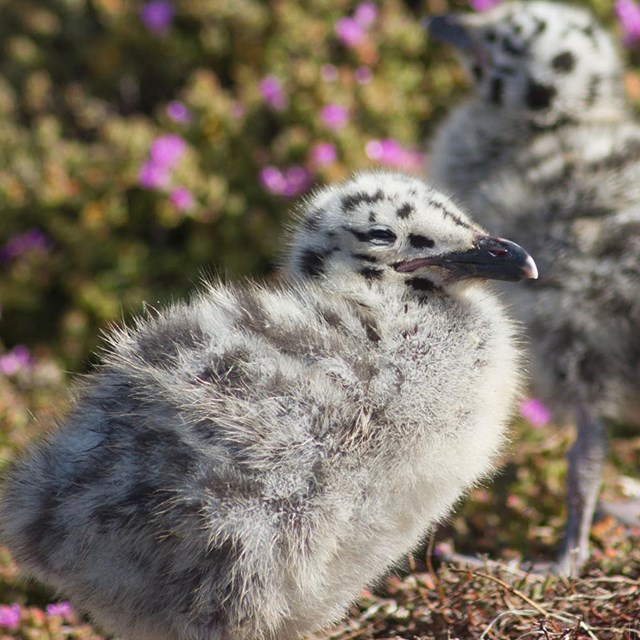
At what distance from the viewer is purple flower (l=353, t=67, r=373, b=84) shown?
5.20 m

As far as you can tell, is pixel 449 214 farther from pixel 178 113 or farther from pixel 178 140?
pixel 178 113

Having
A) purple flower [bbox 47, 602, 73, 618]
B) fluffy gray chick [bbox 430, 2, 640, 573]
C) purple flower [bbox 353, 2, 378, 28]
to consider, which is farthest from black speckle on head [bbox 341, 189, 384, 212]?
purple flower [bbox 353, 2, 378, 28]

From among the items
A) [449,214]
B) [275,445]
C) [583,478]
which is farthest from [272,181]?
[275,445]

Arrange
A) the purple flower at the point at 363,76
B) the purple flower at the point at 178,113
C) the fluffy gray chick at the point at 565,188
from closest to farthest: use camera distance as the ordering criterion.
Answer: the fluffy gray chick at the point at 565,188 → the purple flower at the point at 178,113 → the purple flower at the point at 363,76

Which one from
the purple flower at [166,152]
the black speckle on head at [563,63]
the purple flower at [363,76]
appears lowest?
the purple flower at [166,152]

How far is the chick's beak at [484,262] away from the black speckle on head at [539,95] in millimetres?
1658

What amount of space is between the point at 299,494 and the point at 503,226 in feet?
5.69

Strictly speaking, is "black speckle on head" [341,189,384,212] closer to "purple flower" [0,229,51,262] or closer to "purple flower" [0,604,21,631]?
"purple flower" [0,604,21,631]

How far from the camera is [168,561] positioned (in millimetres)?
2250

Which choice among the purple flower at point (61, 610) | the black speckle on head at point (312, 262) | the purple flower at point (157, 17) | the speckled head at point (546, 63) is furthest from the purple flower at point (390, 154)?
the purple flower at point (61, 610)

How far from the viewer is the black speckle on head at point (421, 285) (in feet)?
8.25

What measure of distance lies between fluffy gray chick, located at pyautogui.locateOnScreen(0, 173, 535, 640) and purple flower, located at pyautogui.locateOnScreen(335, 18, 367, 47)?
2.94 meters

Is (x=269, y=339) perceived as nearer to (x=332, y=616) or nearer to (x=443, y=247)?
(x=443, y=247)

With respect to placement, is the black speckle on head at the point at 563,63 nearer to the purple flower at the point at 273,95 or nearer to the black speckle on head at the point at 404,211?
the purple flower at the point at 273,95
